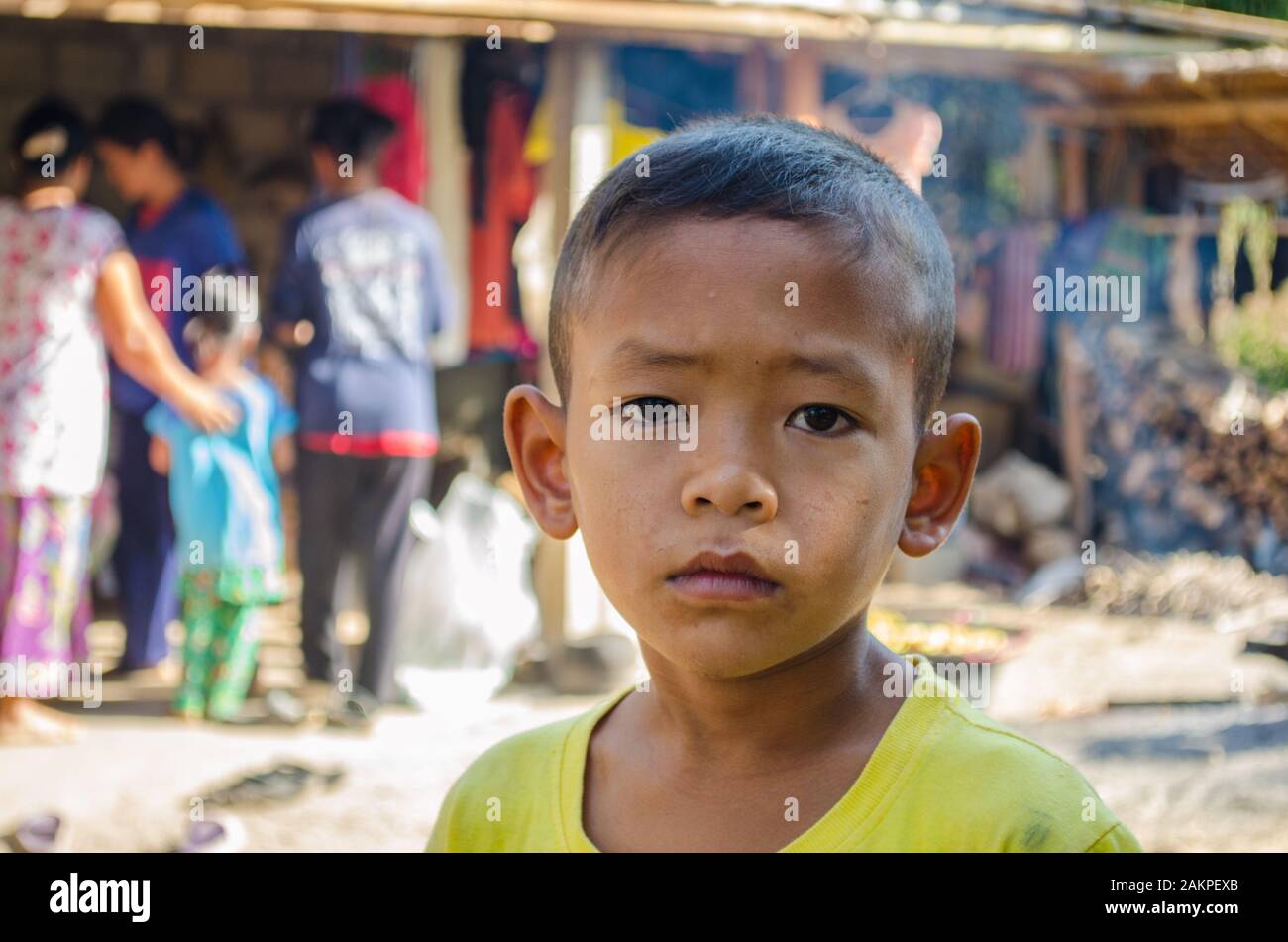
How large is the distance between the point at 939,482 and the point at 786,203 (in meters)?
0.39

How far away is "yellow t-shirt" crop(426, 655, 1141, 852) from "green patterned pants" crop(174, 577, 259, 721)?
4.50 meters

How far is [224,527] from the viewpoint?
5.97 meters

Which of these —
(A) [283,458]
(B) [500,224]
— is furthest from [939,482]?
(A) [283,458]

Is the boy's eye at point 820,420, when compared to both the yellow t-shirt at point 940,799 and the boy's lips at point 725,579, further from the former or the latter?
the yellow t-shirt at point 940,799

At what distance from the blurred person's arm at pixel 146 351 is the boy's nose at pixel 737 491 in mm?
4870

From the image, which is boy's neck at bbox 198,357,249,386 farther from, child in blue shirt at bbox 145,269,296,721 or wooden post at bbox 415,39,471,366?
wooden post at bbox 415,39,471,366

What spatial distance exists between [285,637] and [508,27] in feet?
11.2

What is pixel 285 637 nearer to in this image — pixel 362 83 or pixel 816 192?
pixel 362 83

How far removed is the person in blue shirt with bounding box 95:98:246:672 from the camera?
6.57m

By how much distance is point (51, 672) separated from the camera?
5848 millimetres

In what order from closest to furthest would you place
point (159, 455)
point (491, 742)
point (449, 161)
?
point (491, 742)
point (159, 455)
point (449, 161)

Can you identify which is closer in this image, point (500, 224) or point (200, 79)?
point (500, 224)

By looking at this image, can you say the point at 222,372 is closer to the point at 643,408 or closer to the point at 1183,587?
the point at 643,408
